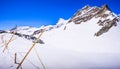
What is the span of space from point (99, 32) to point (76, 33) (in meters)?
12.6

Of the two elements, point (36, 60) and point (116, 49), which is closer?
point (36, 60)

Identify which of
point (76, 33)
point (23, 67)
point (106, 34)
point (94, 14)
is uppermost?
point (94, 14)

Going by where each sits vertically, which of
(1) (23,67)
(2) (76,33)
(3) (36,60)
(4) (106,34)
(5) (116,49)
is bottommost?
(1) (23,67)

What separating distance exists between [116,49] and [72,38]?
23.8 metres

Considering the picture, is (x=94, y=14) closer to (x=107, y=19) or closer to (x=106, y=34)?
(x=107, y=19)

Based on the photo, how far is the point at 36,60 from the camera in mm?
28203

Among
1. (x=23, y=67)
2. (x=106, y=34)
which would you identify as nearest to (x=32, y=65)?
(x=23, y=67)

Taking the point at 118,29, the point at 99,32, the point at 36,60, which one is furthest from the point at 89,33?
the point at 36,60

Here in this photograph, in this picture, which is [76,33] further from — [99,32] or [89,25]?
[99,32]

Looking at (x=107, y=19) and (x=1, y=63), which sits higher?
(x=107, y=19)

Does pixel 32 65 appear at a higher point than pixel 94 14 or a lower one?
lower

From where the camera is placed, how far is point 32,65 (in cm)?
2508

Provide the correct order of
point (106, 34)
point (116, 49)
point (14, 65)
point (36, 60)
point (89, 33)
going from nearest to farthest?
point (14, 65) → point (36, 60) → point (116, 49) → point (106, 34) → point (89, 33)

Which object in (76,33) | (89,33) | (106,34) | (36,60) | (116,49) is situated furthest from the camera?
(76,33)
